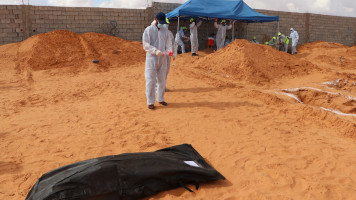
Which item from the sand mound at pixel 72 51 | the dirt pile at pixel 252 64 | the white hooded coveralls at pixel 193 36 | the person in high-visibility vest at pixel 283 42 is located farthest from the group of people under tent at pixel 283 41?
the sand mound at pixel 72 51

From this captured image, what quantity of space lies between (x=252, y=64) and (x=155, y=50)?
4.72m

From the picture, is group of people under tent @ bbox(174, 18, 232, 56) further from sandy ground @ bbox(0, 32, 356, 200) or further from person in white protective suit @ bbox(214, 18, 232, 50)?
sandy ground @ bbox(0, 32, 356, 200)

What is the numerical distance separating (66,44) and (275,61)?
8231 millimetres

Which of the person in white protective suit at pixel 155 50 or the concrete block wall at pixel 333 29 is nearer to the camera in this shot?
the person in white protective suit at pixel 155 50

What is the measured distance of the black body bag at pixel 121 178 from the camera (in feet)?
6.71

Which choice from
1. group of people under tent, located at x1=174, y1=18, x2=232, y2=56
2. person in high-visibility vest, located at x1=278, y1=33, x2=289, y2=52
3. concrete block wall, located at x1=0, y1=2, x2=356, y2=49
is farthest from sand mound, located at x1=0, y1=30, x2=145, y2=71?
person in high-visibility vest, located at x1=278, y1=33, x2=289, y2=52

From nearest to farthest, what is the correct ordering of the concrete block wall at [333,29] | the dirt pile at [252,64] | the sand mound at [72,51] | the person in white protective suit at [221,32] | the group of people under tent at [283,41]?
the dirt pile at [252,64], the sand mound at [72,51], the person in white protective suit at [221,32], the group of people under tent at [283,41], the concrete block wall at [333,29]

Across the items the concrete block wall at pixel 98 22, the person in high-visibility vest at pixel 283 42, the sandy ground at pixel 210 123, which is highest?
the concrete block wall at pixel 98 22

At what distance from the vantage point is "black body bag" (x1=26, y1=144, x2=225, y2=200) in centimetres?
204

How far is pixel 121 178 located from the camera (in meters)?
2.19

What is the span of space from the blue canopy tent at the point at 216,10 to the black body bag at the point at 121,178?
911 cm

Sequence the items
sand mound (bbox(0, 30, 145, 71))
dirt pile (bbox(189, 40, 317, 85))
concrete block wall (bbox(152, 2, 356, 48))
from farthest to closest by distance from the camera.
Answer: concrete block wall (bbox(152, 2, 356, 48)), sand mound (bbox(0, 30, 145, 71)), dirt pile (bbox(189, 40, 317, 85))

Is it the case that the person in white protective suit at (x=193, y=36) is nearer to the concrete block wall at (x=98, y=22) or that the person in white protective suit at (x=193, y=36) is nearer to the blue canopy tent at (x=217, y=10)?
the blue canopy tent at (x=217, y=10)

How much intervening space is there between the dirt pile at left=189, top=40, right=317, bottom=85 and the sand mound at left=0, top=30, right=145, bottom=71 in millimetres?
3434
